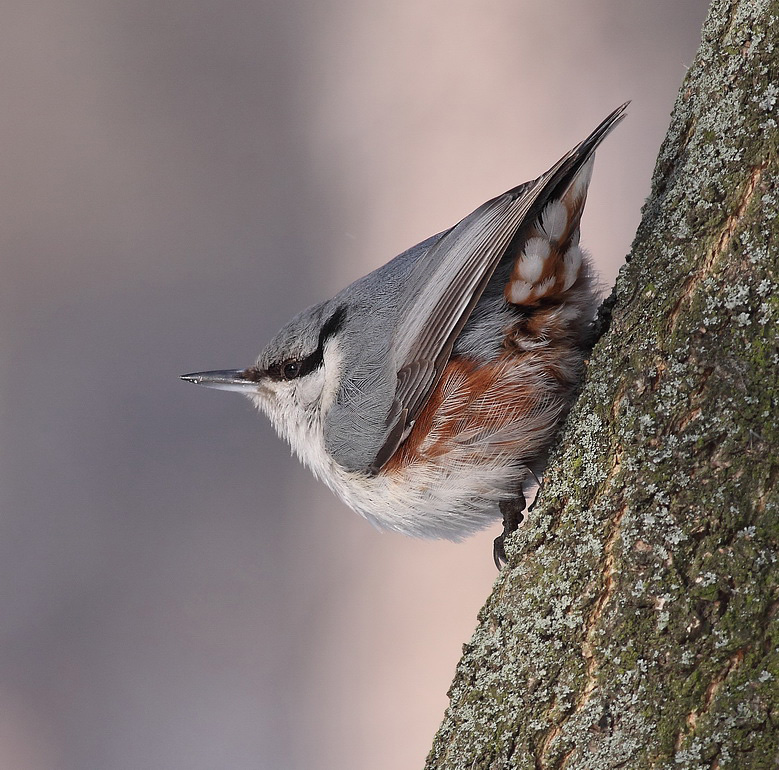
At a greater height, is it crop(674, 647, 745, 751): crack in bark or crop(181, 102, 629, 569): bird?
crop(181, 102, 629, 569): bird

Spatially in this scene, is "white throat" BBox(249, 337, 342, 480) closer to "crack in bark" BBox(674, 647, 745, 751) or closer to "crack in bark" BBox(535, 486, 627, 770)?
"crack in bark" BBox(535, 486, 627, 770)

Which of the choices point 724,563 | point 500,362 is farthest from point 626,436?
point 500,362

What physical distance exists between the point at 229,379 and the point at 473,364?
105 centimetres

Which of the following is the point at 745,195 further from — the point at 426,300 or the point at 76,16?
the point at 76,16

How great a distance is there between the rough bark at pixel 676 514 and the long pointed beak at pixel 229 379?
1.38 meters

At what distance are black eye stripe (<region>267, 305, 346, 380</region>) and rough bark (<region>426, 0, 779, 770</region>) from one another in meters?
1.06

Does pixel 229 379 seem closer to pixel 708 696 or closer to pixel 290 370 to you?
pixel 290 370

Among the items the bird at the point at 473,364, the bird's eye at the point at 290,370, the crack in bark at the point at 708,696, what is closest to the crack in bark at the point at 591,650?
the crack in bark at the point at 708,696

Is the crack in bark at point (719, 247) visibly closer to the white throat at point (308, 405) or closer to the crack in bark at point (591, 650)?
the crack in bark at point (591, 650)

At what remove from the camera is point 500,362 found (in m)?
1.95

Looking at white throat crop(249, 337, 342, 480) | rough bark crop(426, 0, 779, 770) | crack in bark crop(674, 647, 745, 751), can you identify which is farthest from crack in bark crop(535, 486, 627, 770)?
white throat crop(249, 337, 342, 480)

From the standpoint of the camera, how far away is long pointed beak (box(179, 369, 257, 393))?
271cm

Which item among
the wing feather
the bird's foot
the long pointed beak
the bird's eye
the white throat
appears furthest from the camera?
the long pointed beak

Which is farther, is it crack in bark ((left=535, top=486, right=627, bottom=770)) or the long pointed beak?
the long pointed beak
